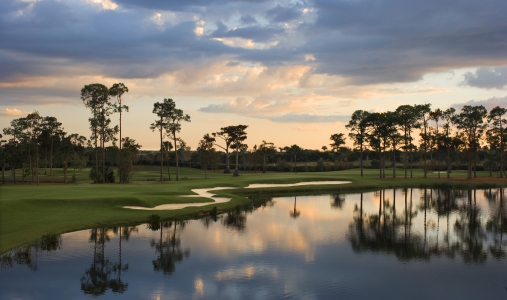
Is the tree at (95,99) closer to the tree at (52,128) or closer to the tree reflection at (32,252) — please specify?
the tree at (52,128)

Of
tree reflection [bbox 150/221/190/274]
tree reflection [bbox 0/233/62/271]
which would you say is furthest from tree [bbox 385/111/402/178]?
tree reflection [bbox 0/233/62/271]

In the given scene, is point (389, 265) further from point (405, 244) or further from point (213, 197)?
point (213, 197)

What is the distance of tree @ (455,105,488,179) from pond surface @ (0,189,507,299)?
196 feet

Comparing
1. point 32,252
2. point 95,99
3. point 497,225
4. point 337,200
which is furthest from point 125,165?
point 497,225

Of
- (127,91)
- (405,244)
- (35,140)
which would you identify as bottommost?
(405,244)

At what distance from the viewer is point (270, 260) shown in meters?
24.2

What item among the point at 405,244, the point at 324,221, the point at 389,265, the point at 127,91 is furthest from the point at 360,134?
the point at 389,265

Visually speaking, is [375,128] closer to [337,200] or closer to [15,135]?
[337,200]

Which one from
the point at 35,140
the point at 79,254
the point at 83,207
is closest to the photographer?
the point at 79,254

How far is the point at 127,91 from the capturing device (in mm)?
77500

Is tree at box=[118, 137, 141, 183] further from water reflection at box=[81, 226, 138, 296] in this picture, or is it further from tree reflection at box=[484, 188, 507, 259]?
tree reflection at box=[484, 188, 507, 259]

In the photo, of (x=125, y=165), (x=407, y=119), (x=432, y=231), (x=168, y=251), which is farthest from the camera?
(x=407, y=119)

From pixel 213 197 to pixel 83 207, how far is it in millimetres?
17813

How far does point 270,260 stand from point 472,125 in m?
84.5
